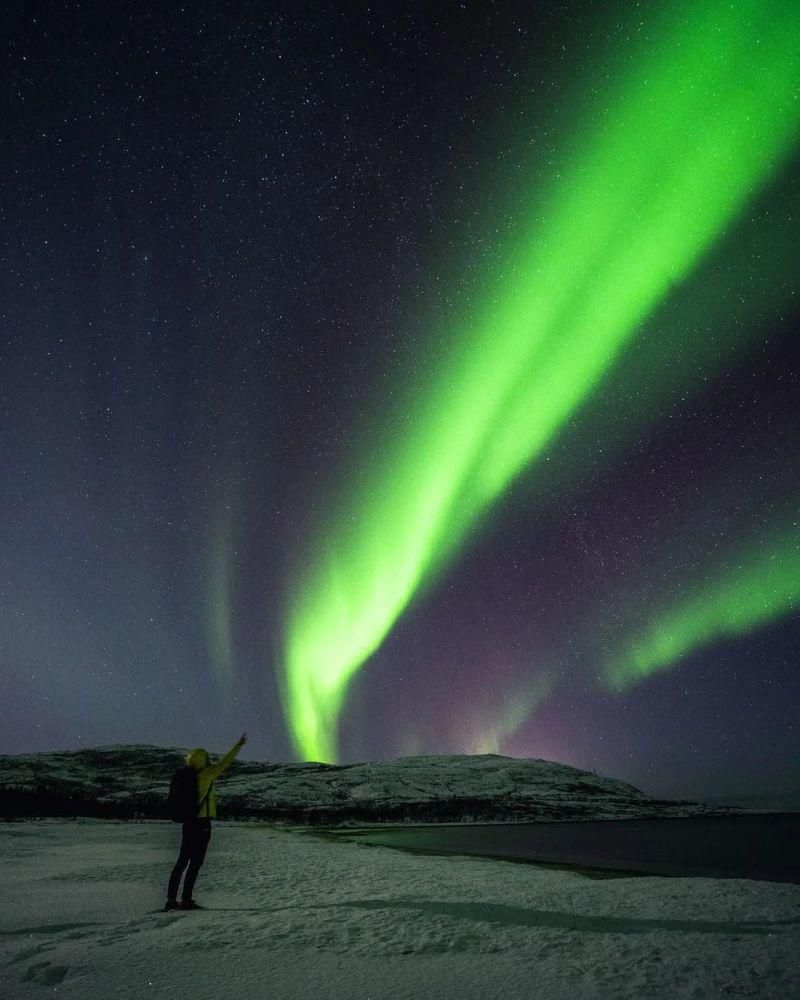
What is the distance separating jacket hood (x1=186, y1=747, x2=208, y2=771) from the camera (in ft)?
29.8

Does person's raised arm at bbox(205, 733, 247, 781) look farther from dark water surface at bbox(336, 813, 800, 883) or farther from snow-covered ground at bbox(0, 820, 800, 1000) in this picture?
dark water surface at bbox(336, 813, 800, 883)

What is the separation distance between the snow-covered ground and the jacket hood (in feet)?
6.13

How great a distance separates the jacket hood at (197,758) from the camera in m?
9.09

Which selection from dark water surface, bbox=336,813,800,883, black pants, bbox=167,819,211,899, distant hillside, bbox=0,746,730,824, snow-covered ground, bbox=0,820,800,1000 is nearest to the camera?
snow-covered ground, bbox=0,820,800,1000

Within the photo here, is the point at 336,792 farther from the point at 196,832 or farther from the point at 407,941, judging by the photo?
the point at 407,941

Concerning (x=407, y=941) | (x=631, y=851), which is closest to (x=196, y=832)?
(x=407, y=941)

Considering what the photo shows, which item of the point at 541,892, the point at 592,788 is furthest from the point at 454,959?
the point at 592,788

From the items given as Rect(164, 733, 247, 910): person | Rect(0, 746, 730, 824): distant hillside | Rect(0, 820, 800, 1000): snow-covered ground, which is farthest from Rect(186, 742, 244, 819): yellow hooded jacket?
Rect(0, 746, 730, 824): distant hillside

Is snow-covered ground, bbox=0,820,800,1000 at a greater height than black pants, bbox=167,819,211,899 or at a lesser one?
lesser

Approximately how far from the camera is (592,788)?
17700cm

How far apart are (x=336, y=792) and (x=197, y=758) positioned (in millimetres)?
145154

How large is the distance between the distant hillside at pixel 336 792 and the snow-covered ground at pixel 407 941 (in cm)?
9823

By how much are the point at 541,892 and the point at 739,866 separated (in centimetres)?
2444

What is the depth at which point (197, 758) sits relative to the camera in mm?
9156
